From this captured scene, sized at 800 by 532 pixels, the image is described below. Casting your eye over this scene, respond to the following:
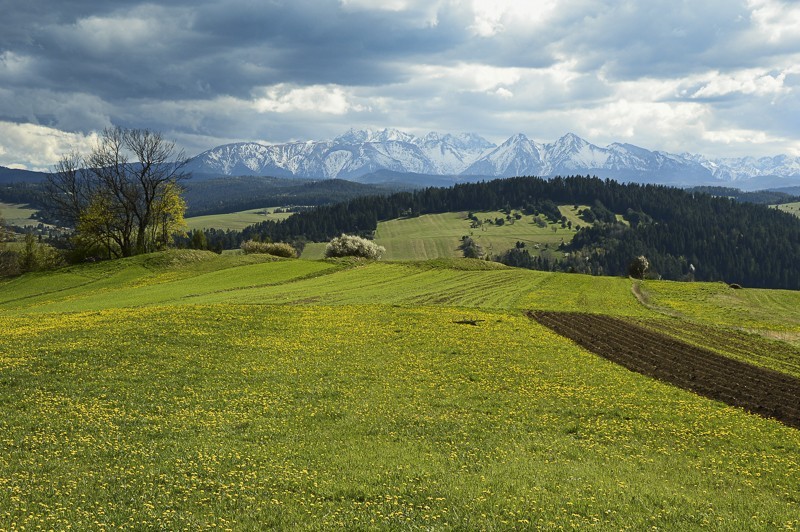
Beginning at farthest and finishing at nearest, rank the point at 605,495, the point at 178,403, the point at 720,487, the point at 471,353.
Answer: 1. the point at 471,353
2. the point at 178,403
3. the point at 720,487
4. the point at 605,495

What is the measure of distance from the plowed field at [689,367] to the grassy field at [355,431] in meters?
2.01

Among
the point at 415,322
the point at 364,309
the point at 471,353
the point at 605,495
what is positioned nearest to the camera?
the point at 605,495

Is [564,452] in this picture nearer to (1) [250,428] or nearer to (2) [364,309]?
(1) [250,428]

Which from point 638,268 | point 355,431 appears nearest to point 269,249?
point 638,268

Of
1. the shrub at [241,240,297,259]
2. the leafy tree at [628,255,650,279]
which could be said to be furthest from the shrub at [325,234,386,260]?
the leafy tree at [628,255,650,279]

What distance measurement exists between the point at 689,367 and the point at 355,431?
25548 millimetres

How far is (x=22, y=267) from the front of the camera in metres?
102

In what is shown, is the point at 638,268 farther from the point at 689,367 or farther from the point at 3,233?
the point at 3,233

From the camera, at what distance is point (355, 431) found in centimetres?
2133

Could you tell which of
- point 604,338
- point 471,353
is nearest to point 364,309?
point 471,353

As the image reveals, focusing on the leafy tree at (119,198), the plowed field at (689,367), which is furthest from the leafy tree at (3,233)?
the plowed field at (689,367)

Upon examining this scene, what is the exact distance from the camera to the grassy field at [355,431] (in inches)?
555

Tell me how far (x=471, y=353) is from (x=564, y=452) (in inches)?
648

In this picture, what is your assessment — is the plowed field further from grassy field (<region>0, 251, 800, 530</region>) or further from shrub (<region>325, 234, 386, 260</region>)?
shrub (<region>325, 234, 386, 260</region>)
